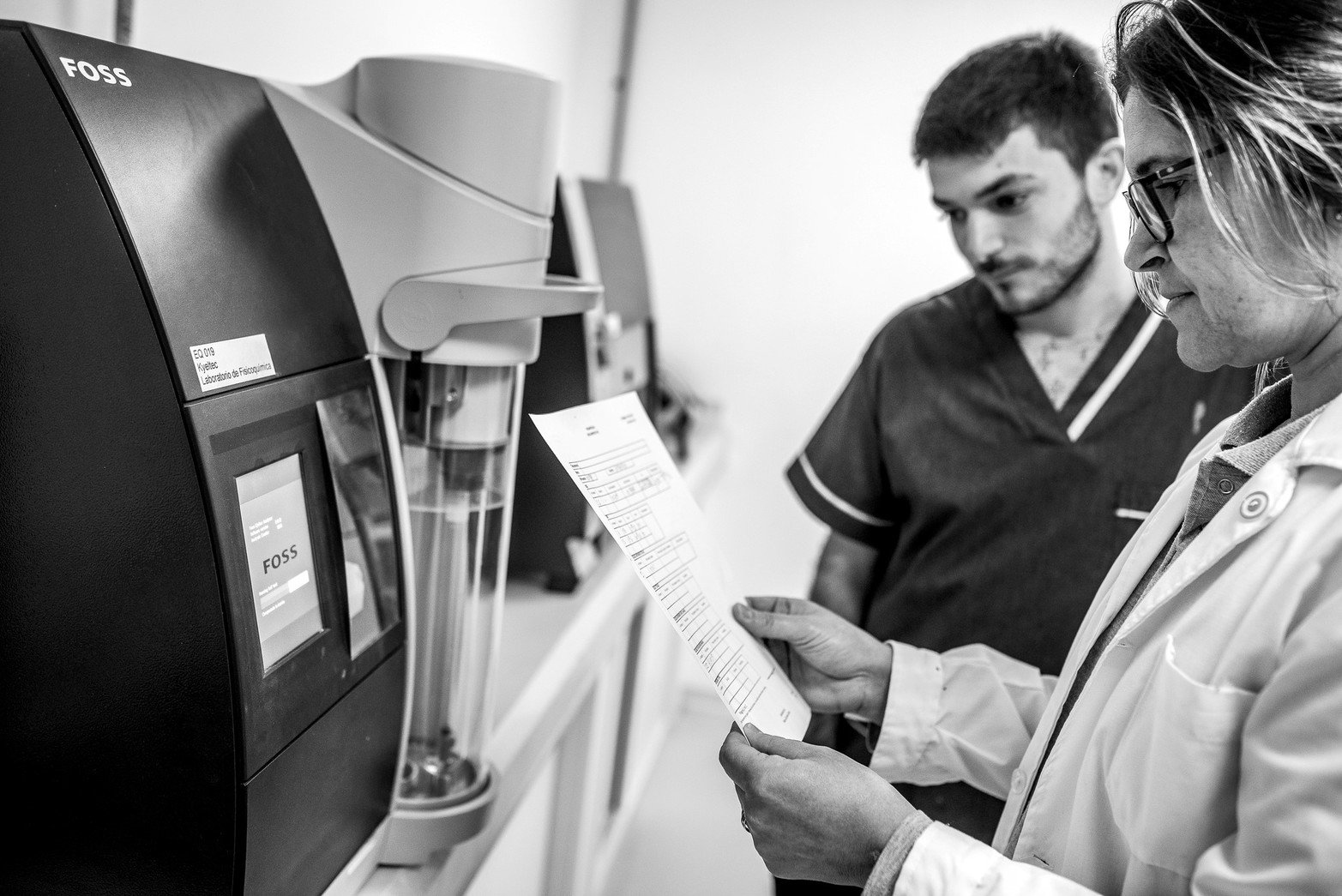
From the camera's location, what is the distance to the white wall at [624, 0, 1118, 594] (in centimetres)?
258

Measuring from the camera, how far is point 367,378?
80 cm

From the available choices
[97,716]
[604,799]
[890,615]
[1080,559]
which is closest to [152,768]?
[97,716]

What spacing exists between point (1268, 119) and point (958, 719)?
62cm

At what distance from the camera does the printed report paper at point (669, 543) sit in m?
0.80

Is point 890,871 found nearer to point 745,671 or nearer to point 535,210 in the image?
point 745,671

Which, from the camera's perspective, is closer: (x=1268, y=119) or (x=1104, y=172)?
(x=1268, y=119)

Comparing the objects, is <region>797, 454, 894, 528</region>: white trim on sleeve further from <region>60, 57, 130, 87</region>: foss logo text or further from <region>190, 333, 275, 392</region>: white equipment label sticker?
<region>60, 57, 130, 87</region>: foss logo text

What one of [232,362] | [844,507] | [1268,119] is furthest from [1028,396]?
[232,362]

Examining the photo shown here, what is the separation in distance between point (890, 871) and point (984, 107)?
0.96 m

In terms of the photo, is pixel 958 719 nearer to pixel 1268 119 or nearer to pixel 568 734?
pixel 1268 119

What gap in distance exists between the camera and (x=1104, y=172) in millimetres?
1339

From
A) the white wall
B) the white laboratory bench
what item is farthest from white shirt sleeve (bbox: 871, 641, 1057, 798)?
the white wall

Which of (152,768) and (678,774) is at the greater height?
(152,768)

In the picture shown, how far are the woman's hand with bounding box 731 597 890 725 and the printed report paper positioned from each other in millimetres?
54
